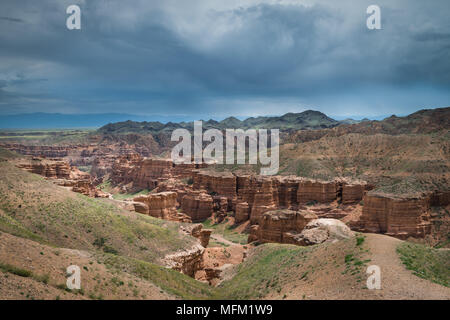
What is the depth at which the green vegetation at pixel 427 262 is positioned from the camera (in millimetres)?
17766

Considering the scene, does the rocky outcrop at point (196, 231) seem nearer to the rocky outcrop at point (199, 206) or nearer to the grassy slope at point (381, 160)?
the grassy slope at point (381, 160)

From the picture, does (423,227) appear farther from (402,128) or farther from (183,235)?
(402,128)

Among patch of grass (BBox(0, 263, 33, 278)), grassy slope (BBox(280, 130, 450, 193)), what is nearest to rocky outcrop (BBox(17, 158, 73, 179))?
grassy slope (BBox(280, 130, 450, 193))

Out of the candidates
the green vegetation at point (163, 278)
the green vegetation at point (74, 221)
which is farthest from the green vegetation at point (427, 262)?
the green vegetation at point (74, 221)

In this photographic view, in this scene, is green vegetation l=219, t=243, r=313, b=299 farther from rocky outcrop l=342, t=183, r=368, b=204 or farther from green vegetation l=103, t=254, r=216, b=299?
rocky outcrop l=342, t=183, r=368, b=204

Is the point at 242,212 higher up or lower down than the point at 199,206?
lower down

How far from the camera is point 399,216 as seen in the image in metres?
53.2

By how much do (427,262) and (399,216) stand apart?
3690 centimetres

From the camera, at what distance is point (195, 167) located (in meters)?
109

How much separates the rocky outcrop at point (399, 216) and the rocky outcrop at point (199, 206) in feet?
123

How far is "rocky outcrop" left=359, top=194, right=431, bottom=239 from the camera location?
52.7 m

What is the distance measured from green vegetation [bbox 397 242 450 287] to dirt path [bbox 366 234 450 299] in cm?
58

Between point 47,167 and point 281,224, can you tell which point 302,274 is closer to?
point 281,224

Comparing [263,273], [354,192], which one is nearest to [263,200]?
[354,192]
